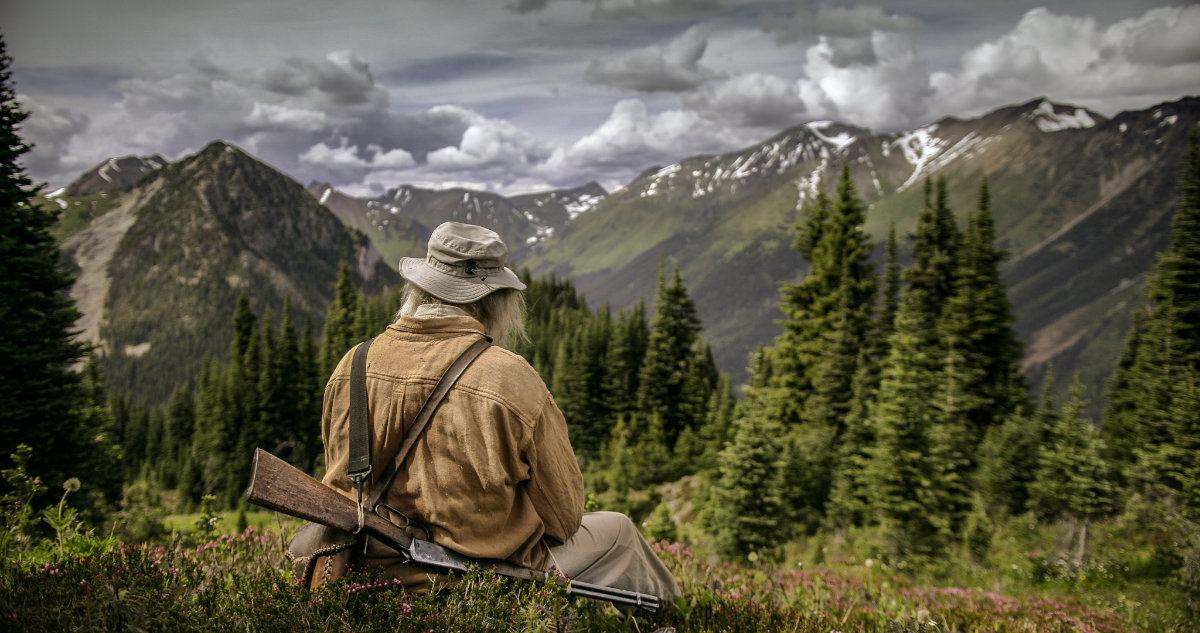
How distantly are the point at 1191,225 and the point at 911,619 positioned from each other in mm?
29000

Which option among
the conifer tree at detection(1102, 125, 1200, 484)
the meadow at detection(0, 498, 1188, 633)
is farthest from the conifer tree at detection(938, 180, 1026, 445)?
the meadow at detection(0, 498, 1188, 633)

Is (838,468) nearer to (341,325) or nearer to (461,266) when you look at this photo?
(461,266)

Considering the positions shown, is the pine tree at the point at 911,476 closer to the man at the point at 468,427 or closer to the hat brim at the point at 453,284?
the man at the point at 468,427

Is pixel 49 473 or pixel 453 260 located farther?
pixel 49 473

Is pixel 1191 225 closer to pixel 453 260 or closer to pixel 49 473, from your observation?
pixel 453 260

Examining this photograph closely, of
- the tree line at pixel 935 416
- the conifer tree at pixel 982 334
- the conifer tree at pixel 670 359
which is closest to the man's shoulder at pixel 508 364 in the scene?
the tree line at pixel 935 416

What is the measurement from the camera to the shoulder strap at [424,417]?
353 cm

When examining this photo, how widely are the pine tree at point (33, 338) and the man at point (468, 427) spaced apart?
18.3m

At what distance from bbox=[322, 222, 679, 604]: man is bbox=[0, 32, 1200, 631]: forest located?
392 millimetres

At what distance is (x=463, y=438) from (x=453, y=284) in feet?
3.09

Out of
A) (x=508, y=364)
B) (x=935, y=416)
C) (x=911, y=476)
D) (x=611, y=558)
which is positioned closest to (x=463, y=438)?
(x=508, y=364)

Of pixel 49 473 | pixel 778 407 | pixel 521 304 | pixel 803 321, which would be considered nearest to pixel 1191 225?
pixel 803 321

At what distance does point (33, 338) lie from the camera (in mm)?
17906

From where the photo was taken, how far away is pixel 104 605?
9.47 feet
